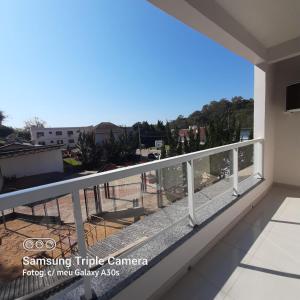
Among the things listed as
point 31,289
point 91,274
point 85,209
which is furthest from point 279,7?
point 31,289

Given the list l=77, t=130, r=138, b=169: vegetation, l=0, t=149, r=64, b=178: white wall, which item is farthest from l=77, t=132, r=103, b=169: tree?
l=0, t=149, r=64, b=178: white wall

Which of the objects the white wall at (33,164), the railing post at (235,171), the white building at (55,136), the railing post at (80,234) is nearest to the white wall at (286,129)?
the railing post at (235,171)

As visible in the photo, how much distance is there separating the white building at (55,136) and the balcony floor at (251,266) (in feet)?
41.3

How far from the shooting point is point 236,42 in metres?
2.51

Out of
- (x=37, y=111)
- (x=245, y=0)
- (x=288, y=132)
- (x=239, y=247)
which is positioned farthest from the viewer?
(x=37, y=111)

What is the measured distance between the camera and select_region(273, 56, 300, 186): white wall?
12.3ft

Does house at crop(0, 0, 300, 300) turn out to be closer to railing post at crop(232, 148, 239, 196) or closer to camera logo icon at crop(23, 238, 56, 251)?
railing post at crop(232, 148, 239, 196)

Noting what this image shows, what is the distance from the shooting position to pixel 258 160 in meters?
3.65

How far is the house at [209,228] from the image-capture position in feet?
3.87

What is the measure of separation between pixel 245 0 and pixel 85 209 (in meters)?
2.55

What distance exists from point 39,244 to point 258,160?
3.72 meters

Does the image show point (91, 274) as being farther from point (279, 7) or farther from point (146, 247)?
point (279, 7)

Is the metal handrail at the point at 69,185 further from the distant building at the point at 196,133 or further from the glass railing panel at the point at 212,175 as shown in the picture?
the distant building at the point at 196,133

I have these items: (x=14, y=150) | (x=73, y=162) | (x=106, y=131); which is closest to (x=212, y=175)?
(x=14, y=150)
